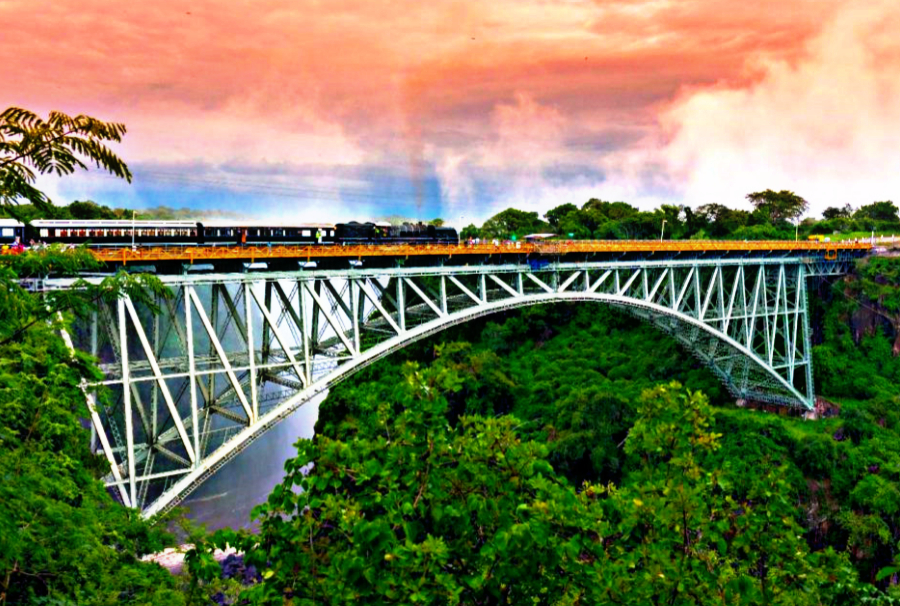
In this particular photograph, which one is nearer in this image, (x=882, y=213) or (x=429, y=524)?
(x=429, y=524)

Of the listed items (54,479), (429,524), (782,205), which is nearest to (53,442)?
(54,479)

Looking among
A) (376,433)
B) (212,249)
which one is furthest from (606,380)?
(376,433)

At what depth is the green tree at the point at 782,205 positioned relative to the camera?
87.2 metres

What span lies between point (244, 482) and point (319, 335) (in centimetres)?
2513

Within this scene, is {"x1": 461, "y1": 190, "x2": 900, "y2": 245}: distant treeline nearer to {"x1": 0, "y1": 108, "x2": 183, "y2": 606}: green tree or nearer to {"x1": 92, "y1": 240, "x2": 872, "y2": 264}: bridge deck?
{"x1": 92, "y1": 240, "x2": 872, "y2": 264}: bridge deck

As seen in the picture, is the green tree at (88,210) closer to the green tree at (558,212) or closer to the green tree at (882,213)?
the green tree at (558,212)

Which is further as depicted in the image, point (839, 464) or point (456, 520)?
point (839, 464)

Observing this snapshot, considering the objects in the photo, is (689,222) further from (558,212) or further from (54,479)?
(54,479)

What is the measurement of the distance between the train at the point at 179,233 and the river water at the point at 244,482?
40.7 ft

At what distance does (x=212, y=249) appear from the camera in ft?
73.2

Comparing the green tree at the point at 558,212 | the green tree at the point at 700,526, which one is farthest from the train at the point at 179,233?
the green tree at the point at 558,212

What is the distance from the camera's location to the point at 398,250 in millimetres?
26547

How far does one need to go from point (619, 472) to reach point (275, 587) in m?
31.9

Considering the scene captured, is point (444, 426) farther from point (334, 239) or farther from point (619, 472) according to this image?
point (619, 472)
